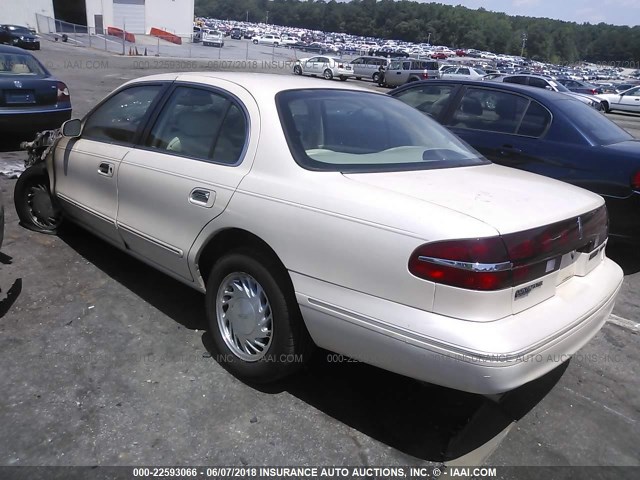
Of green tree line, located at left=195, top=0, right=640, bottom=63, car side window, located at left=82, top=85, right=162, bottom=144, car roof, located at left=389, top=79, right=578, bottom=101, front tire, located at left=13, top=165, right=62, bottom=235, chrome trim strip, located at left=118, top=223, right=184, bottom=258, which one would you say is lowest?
green tree line, located at left=195, top=0, right=640, bottom=63

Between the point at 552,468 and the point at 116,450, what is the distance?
203 cm

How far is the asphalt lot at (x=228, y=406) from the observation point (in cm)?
258

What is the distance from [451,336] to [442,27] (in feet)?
510

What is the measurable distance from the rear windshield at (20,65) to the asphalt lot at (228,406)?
5570 mm

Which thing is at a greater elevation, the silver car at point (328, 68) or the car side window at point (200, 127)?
the car side window at point (200, 127)

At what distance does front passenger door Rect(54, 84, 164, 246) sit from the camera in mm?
3871

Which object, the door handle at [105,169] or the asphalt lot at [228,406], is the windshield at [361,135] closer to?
the asphalt lot at [228,406]

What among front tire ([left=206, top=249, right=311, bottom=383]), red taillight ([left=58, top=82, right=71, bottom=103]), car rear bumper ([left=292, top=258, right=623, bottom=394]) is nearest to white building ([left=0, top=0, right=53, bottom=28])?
red taillight ([left=58, top=82, right=71, bottom=103])

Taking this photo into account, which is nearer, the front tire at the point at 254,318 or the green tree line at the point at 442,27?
the front tire at the point at 254,318

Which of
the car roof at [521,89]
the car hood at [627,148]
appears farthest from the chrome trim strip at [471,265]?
the car roof at [521,89]

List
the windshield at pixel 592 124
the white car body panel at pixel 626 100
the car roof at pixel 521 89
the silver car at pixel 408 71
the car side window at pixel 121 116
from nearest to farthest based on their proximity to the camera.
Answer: the car side window at pixel 121 116 → the windshield at pixel 592 124 → the car roof at pixel 521 89 → the white car body panel at pixel 626 100 → the silver car at pixel 408 71

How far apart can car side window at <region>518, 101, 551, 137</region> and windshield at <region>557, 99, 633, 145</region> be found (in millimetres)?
185

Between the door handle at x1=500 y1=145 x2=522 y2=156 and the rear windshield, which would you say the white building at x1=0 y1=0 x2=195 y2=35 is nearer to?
the rear windshield

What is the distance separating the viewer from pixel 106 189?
3938mm
